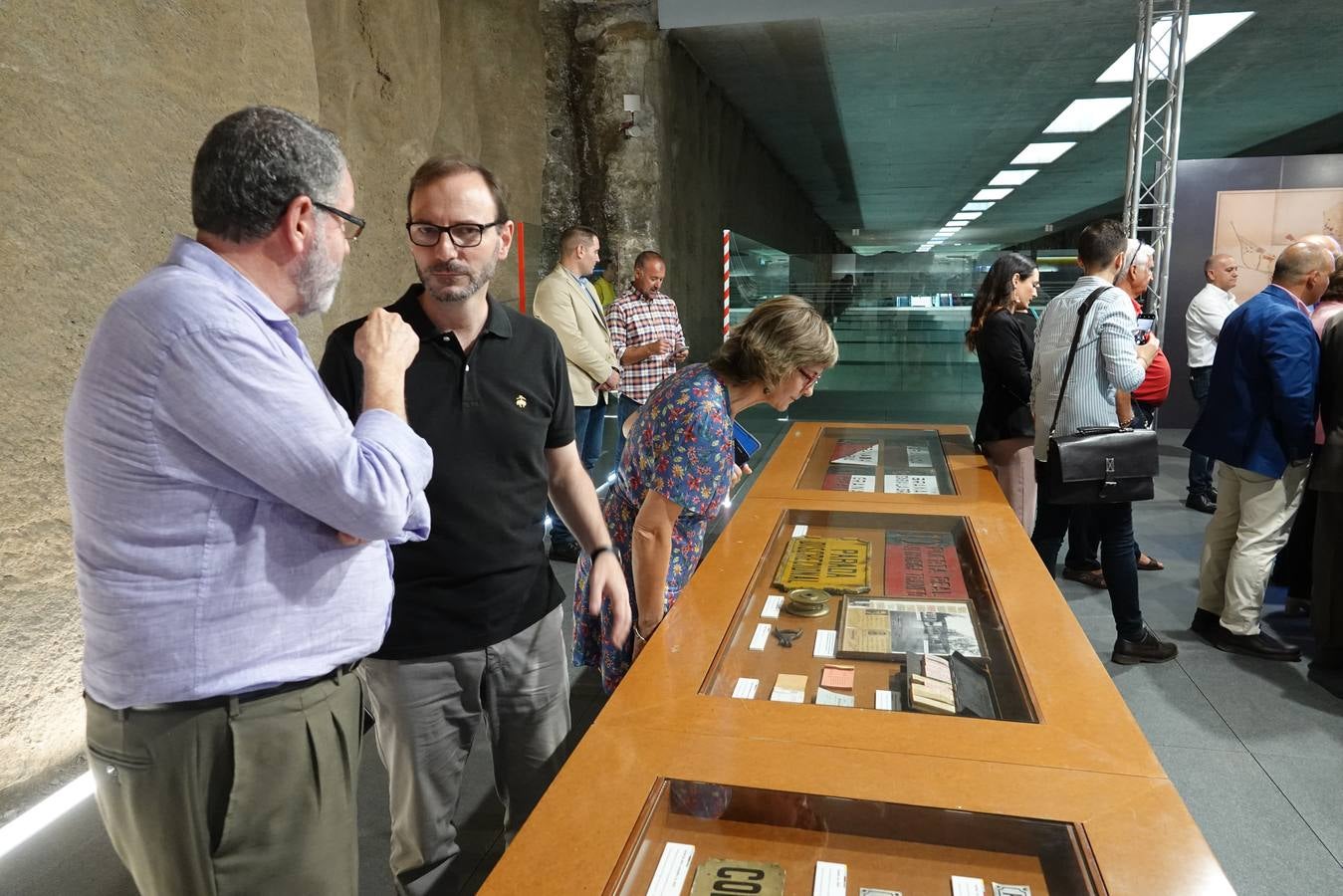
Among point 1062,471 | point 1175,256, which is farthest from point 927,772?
point 1175,256

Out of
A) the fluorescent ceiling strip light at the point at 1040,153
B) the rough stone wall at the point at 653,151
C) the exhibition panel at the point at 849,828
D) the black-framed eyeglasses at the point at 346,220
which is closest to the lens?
the exhibition panel at the point at 849,828

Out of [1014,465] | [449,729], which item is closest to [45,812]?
[449,729]

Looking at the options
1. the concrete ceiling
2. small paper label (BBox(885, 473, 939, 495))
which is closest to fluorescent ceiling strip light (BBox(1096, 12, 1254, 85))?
the concrete ceiling

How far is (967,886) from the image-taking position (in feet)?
3.48

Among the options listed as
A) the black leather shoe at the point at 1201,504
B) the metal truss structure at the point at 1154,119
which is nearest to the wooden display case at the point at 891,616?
the black leather shoe at the point at 1201,504

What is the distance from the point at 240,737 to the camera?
45.1 inches

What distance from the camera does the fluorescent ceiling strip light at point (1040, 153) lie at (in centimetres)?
1160

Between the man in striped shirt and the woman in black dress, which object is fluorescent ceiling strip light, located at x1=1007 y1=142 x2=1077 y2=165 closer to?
the woman in black dress

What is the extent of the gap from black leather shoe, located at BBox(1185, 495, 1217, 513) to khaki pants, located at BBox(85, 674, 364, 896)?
5685mm

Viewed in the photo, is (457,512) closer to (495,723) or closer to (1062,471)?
(495,723)

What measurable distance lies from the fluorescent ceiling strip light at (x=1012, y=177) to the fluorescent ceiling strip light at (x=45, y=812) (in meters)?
14.0

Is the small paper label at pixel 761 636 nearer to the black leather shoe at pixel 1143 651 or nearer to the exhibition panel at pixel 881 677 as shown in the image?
the exhibition panel at pixel 881 677

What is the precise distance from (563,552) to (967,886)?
3.61 m

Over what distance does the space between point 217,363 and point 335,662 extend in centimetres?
45
